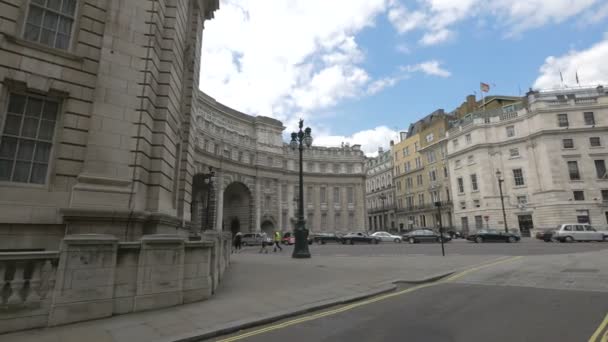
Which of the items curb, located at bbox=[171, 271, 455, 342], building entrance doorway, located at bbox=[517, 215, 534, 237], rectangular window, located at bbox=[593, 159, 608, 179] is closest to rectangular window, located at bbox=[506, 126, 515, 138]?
rectangular window, located at bbox=[593, 159, 608, 179]

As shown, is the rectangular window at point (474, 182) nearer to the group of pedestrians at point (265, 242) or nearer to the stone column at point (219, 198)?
the group of pedestrians at point (265, 242)

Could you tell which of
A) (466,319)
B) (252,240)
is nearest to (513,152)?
(252,240)

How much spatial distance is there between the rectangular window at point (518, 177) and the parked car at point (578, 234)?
57.3 feet

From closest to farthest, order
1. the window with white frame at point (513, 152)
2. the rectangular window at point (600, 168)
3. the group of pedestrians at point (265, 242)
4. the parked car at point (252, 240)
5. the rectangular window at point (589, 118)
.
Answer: the group of pedestrians at point (265, 242), the rectangular window at point (600, 168), the parked car at point (252, 240), the rectangular window at point (589, 118), the window with white frame at point (513, 152)

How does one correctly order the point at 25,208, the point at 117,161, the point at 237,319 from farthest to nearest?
1. the point at 117,161
2. the point at 25,208
3. the point at 237,319

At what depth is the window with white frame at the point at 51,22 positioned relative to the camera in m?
9.14

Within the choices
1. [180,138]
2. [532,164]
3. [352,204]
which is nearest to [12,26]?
[180,138]

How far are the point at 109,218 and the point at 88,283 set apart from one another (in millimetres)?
3060

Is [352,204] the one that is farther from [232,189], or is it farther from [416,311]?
[416,311]

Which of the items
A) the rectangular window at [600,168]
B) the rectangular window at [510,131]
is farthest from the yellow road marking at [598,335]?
the rectangular window at [510,131]

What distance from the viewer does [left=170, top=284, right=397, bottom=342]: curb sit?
538cm

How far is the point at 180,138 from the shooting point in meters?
14.4

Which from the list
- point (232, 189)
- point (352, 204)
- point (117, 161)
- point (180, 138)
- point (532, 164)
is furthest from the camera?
point (352, 204)

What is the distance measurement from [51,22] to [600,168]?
59.0 meters
